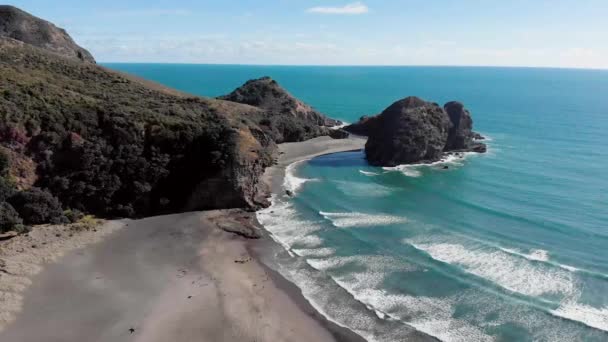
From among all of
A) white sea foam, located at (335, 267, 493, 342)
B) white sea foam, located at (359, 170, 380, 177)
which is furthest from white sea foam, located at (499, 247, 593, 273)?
white sea foam, located at (359, 170, 380, 177)

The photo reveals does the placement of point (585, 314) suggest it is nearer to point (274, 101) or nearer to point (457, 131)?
point (457, 131)

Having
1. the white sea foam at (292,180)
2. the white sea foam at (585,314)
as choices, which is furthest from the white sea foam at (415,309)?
the white sea foam at (292,180)

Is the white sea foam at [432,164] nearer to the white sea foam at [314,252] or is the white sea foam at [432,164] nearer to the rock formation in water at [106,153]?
the rock formation in water at [106,153]

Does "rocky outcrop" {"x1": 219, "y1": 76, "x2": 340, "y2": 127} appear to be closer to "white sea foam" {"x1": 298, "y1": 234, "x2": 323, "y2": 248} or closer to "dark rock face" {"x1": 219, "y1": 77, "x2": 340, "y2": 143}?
"dark rock face" {"x1": 219, "y1": 77, "x2": 340, "y2": 143}

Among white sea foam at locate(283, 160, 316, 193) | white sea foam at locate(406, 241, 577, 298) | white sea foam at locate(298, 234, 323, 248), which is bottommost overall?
white sea foam at locate(298, 234, 323, 248)

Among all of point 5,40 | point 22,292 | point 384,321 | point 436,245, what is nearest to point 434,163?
point 436,245

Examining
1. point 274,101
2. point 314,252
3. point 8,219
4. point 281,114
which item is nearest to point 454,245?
point 314,252

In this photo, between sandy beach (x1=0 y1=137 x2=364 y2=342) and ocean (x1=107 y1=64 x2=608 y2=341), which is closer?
sandy beach (x1=0 y1=137 x2=364 y2=342)
